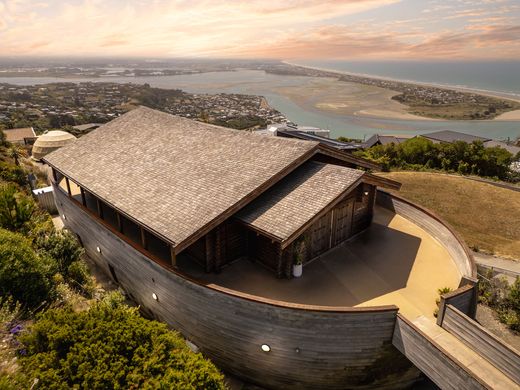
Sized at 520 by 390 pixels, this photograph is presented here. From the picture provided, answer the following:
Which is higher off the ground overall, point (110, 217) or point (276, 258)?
point (276, 258)

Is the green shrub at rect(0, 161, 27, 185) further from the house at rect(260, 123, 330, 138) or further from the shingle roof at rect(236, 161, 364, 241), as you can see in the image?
the house at rect(260, 123, 330, 138)

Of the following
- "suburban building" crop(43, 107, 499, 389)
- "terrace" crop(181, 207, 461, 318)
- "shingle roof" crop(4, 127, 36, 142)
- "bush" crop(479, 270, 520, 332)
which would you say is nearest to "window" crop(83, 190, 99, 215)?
"suburban building" crop(43, 107, 499, 389)

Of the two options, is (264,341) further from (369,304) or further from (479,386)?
(479,386)

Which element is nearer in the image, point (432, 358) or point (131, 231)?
point (432, 358)

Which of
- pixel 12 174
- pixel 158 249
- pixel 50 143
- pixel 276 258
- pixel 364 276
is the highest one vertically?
pixel 276 258

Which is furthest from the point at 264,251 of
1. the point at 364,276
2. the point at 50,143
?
the point at 50,143

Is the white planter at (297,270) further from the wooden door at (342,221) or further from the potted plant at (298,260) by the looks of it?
the wooden door at (342,221)

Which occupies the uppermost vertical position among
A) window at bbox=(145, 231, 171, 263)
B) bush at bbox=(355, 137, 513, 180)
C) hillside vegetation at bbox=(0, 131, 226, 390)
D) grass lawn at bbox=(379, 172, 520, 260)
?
hillside vegetation at bbox=(0, 131, 226, 390)

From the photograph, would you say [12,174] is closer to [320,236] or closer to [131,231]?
[131,231]
